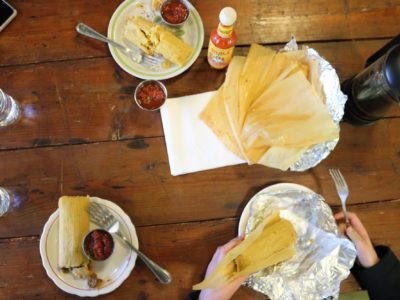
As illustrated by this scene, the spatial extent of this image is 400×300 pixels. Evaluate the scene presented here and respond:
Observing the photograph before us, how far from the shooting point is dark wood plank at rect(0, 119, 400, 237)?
984mm

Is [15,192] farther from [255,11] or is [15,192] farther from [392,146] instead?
[392,146]

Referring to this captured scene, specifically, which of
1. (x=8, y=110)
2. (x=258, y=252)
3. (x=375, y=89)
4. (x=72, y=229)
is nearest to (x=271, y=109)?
(x=375, y=89)

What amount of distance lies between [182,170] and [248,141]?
191 mm

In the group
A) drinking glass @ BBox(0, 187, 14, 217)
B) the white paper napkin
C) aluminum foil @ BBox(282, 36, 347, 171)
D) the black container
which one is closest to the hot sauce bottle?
the white paper napkin

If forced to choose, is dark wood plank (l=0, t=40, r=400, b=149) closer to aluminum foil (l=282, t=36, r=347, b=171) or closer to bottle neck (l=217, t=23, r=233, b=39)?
bottle neck (l=217, t=23, r=233, b=39)

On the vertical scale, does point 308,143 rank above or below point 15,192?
above

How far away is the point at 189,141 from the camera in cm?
102

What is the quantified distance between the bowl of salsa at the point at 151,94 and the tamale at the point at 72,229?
0.98 feet

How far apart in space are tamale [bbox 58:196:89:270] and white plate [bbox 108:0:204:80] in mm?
379

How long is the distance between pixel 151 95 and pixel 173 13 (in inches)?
9.4

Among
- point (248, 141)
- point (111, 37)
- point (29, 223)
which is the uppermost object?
point (111, 37)

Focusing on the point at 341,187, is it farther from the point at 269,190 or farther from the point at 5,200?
the point at 5,200

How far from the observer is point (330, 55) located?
3.60 ft

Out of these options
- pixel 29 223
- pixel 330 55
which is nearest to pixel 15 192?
pixel 29 223
